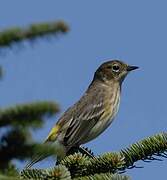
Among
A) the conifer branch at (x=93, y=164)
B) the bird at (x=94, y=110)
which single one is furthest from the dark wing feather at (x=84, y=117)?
the conifer branch at (x=93, y=164)

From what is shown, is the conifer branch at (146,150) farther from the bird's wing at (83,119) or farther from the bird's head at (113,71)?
the bird's head at (113,71)

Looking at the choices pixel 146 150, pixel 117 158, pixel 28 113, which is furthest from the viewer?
pixel 146 150

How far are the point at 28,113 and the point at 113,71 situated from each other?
36.5 ft

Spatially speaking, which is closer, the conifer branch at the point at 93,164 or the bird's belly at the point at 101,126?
the conifer branch at the point at 93,164

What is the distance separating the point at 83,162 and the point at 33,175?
73 centimetres

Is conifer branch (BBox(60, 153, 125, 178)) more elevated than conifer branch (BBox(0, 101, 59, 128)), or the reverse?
conifer branch (BBox(60, 153, 125, 178))

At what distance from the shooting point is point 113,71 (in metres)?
12.2

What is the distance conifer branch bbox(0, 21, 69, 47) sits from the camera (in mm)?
1135

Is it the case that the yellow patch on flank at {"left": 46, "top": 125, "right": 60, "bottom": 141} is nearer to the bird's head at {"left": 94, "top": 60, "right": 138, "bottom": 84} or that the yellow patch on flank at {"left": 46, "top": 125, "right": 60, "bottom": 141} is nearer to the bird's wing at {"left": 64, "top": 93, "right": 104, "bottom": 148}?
the bird's wing at {"left": 64, "top": 93, "right": 104, "bottom": 148}

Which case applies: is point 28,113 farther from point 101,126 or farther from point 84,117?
point 84,117

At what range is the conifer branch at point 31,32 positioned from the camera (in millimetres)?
1135

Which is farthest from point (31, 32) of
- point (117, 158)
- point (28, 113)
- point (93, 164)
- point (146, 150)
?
point (146, 150)

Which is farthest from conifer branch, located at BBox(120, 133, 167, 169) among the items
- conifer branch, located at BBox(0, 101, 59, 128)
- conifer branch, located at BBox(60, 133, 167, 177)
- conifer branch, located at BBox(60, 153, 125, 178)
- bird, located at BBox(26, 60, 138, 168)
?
bird, located at BBox(26, 60, 138, 168)

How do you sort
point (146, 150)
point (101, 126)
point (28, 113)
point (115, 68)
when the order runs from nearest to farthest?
1. point (28, 113)
2. point (146, 150)
3. point (101, 126)
4. point (115, 68)
